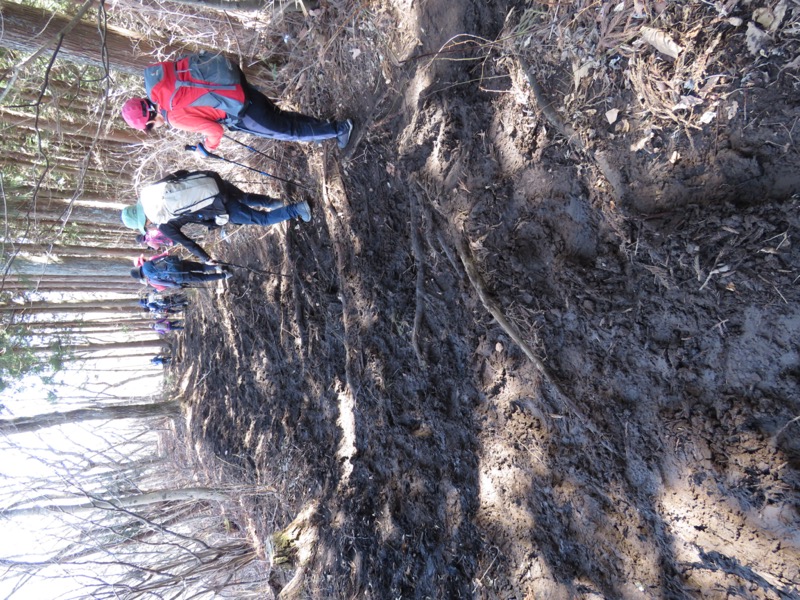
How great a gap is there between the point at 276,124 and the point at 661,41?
109 inches

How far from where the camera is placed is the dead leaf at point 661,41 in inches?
79.9

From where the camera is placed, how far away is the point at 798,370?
1854 mm

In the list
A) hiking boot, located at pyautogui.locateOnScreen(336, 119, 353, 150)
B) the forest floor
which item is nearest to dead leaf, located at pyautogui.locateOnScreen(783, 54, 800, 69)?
the forest floor

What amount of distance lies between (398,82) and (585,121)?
1.58 metres

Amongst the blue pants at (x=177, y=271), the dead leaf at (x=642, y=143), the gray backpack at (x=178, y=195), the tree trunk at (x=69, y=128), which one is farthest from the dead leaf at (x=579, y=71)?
the tree trunk at (x=69, y=128)

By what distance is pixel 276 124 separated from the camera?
12.1 feet

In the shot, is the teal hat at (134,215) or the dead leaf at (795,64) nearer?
the dead leaf at (795,64)

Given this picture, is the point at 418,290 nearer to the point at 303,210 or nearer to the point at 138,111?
the point at 303,210

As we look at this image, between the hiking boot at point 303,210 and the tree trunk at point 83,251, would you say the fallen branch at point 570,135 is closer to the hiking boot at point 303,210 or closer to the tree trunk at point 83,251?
the hiking boot at point 303,210

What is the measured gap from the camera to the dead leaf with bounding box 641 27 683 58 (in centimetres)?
203

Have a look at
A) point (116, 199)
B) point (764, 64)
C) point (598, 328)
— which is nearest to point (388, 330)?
point (598, 328)

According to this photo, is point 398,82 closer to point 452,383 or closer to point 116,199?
point 452,383

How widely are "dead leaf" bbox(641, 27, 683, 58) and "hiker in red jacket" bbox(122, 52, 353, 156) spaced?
7.60 feet

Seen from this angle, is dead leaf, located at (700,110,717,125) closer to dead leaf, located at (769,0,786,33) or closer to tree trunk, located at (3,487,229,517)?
dead leaf, located at (769,0,786,33)
